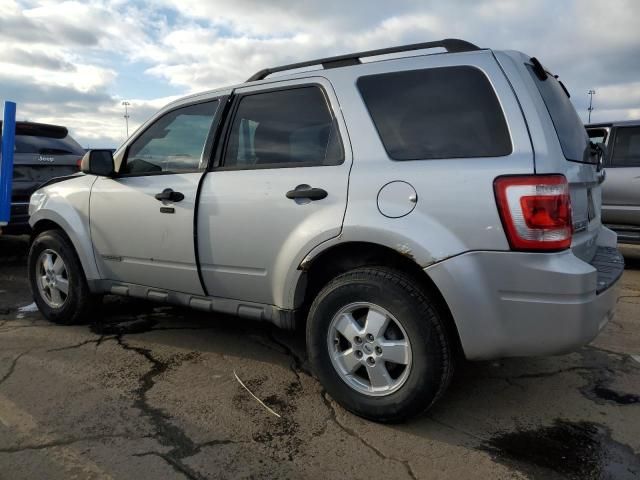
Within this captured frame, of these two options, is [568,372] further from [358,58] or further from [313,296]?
[358,58]

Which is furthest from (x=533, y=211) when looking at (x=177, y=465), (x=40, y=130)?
(x=40, y=130)

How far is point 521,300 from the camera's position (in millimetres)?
2393

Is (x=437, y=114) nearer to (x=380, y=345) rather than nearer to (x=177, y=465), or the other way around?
(x=380, y=345)

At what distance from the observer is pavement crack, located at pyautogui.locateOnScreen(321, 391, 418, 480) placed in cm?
240

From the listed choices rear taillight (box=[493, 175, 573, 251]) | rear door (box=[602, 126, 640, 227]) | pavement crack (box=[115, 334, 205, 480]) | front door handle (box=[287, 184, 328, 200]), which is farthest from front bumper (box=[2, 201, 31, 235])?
rear door (box=[602, 126, 640, 227])

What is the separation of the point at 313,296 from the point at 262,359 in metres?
0.78

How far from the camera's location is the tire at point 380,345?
8.44ft

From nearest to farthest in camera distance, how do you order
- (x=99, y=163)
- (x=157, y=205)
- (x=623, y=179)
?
(x=157, y=205) < (x=99, y=163) < (x=623, y=179)

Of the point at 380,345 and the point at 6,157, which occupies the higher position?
the point at 6,157

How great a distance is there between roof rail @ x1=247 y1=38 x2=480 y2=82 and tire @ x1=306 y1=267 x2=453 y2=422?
1.23 meters

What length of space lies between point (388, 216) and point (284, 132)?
973mm

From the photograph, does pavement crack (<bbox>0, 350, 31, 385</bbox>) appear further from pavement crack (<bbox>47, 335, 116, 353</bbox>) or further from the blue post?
the blue post

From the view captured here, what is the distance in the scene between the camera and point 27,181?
6777 mm

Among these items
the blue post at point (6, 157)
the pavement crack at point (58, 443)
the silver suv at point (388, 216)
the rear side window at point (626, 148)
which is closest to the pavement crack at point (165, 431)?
the pavement crack at point (58, 443)
